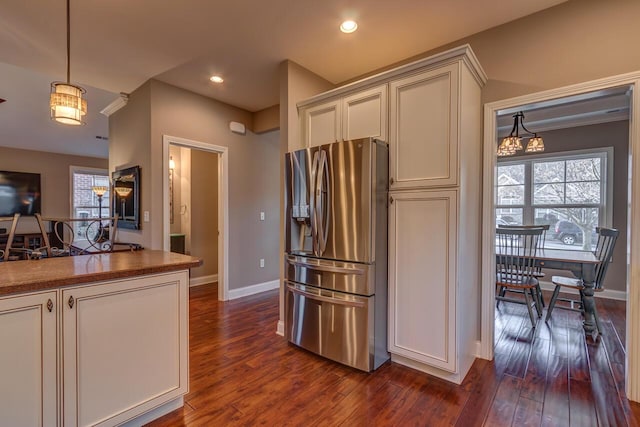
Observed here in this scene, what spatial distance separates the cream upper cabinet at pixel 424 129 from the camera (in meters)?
2.12

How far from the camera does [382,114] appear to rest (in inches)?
97.2

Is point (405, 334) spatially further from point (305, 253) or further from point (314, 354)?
point (305, 253)

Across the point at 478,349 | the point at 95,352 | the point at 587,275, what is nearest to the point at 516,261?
the point at 587,275

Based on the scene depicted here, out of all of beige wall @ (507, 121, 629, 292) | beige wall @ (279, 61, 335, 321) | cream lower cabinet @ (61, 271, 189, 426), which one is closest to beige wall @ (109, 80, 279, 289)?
beige wall @ (279, 61, 335, 321)

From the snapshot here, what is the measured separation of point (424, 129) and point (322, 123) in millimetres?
1009

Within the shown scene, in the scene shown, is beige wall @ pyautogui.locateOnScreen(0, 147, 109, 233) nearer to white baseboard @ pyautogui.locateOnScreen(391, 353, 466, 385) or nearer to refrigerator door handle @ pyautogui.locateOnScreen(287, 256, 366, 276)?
refrigerator door handle @ pyautogui.locateOnScreen(287, 256, 366, 276)

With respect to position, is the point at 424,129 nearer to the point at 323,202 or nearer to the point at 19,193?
the point at 323,202

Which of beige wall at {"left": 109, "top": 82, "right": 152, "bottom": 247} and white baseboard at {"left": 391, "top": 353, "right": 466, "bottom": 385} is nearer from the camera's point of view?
white baseboard at {"left": 391, "top": 353, "right": 466, "bottom": 385}

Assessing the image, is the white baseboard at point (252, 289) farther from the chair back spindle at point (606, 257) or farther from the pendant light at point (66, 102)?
the chair back spindle at point (606, 257)

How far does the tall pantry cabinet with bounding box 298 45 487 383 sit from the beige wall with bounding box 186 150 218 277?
332 cm

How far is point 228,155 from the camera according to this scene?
4.18m

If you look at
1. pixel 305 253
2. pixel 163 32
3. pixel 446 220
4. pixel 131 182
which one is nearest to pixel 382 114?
pixel 446 220

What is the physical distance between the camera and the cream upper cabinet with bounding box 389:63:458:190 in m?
2.12

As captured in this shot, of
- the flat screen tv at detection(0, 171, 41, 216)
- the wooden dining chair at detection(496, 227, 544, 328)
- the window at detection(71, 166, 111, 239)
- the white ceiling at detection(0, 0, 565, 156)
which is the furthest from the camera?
the window at detection(71, 166, 111, 239)
